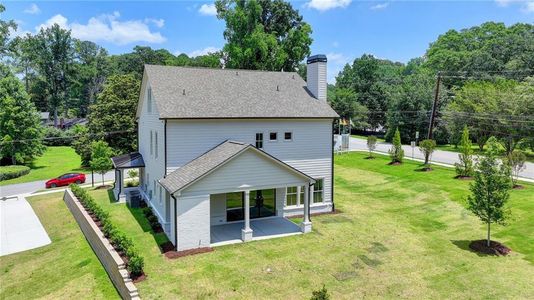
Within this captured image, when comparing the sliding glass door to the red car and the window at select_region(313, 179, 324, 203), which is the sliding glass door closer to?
the window at select_region(313, 179, 324, 203)

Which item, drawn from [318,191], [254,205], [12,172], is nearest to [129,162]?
[254,205]

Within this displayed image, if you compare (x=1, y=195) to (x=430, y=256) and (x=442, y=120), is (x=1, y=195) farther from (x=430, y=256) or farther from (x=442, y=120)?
(x=442, y=120)

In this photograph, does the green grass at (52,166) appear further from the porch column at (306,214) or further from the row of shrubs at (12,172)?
the porch column at (306,214)

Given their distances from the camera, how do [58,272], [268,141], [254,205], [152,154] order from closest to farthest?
[58,272] → [254,205] → [268,141] → [152,154]

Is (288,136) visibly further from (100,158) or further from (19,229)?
(100,158)

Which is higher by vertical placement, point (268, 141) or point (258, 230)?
point (268, 141)

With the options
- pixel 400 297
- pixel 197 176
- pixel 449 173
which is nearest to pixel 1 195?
pixel 197 176

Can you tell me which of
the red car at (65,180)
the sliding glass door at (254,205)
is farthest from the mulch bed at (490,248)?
the red car at (65,180)
